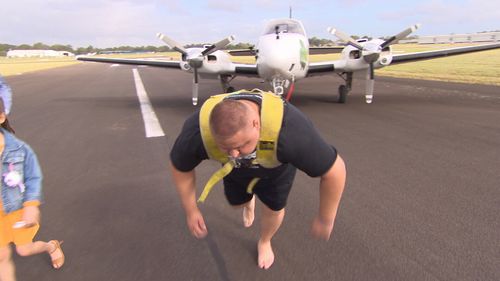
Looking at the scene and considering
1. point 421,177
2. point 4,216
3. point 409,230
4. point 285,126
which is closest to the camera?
point 285,126

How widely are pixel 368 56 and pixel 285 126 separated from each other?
1024cm

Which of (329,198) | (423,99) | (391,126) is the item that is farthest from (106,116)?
(423,99)

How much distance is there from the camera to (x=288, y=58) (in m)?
8.66

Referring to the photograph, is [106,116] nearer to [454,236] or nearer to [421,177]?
[421,177]

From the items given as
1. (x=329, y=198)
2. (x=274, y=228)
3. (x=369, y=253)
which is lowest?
(x=369, y=253)

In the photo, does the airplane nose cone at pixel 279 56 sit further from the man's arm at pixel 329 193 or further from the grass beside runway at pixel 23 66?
the grass beside runway at pixel 23 66

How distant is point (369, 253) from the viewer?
277cm

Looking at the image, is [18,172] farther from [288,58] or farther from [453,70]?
[453,70]

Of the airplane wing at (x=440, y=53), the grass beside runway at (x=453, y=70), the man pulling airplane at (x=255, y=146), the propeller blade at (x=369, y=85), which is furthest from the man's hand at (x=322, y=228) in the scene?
the grass beside runway at (x=453, y=70)

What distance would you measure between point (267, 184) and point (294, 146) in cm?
69

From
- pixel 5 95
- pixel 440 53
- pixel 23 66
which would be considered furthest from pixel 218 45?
pixel 23 66

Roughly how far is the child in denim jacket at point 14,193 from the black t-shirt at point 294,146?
1.13 m

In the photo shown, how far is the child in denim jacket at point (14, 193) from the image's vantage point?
2.14m

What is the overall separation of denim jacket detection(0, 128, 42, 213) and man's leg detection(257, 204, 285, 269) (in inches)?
64.2
